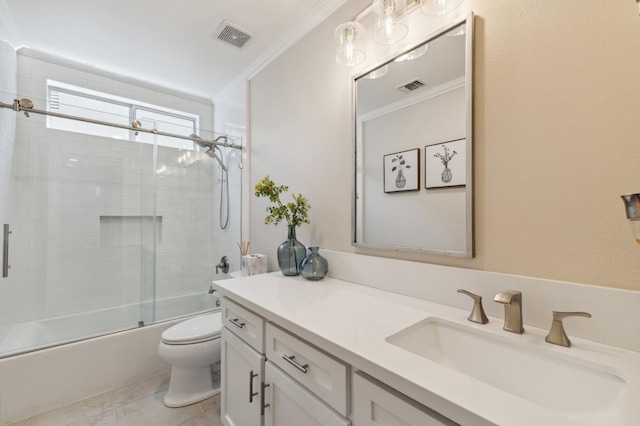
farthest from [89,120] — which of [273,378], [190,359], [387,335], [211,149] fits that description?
[387,335]

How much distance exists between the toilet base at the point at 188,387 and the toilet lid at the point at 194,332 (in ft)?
0.68

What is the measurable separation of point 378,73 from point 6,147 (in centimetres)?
256

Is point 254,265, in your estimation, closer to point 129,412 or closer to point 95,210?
point 129,412

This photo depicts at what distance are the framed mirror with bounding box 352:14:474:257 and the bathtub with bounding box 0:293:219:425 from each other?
5.79 feet

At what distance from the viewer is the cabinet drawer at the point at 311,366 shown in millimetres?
775

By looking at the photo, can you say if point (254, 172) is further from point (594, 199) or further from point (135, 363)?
point (594, 199)

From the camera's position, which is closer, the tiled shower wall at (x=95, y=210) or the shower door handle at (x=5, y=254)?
the shower door handle at (x=5, y=254)

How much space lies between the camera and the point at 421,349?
2.94ft

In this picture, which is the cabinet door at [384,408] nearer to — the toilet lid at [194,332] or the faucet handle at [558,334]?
the faucet handle at [558,334]

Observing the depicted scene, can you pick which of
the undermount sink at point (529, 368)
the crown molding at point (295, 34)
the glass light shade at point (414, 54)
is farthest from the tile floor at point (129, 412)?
the crown molding at point (295, 34)

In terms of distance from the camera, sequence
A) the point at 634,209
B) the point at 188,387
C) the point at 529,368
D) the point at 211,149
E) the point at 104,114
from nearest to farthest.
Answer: the point at 634,209, the point at 529,368, the point at 188,387, the point at 104,114, the point at 211,149

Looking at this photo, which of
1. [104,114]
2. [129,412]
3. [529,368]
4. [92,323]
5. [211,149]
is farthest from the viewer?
[211,149]

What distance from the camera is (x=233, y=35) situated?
2012 mm

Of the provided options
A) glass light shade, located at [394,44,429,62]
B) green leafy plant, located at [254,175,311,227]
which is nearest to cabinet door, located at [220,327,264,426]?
green leafy plant, located at [254,175,311,227]
